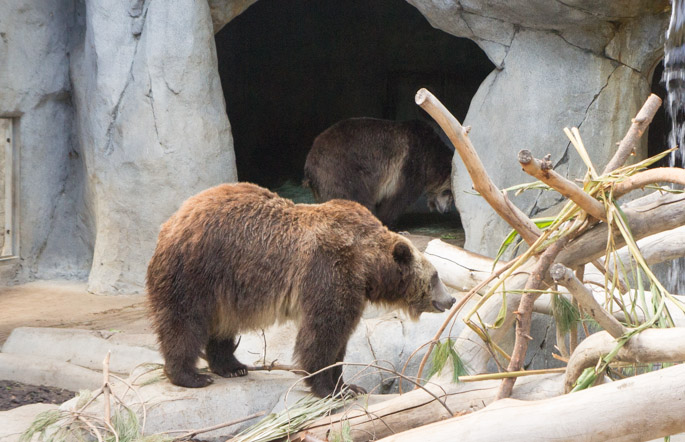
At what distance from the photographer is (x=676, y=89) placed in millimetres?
6562

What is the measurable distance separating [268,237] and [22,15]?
6.75 meters

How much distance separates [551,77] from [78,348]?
5.27 metres

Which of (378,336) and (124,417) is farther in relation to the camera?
(378,336)

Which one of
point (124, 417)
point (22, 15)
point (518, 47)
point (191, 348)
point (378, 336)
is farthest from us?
point (22, 15)

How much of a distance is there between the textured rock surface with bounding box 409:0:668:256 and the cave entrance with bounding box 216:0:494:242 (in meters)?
4.90

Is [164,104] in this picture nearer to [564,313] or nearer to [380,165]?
[380,165]

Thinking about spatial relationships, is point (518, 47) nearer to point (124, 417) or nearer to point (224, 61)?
point (124, 417)

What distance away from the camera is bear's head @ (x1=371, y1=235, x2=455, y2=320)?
14.9 ft

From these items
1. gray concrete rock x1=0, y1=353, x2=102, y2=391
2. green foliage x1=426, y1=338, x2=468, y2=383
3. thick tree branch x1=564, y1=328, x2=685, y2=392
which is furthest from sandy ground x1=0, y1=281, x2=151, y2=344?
thick tree branch x1=564, y1=328, x2=685, y2=392

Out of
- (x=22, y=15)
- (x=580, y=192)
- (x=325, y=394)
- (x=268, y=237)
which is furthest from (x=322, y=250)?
(x=22, y=15)

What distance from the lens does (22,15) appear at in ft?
31.2

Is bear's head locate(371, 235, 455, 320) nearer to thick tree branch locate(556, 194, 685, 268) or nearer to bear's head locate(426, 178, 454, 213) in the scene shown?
thick tree branch locate(556, 194, 685, 268)

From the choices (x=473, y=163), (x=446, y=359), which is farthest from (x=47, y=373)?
(x=473, y=163)

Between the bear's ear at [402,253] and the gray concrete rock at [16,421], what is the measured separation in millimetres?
2242
